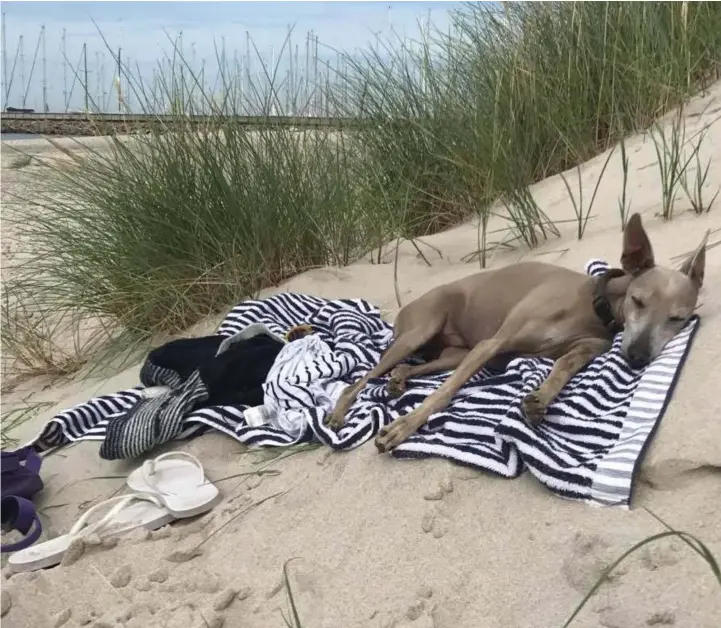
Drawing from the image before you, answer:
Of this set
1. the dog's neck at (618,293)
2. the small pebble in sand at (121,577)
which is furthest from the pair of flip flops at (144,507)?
the dog's neck at (618,293)

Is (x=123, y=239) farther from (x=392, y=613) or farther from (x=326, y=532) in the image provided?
(x=392, y=613)

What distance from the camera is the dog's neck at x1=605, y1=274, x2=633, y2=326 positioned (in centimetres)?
332

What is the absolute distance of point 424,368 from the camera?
3.68 metres

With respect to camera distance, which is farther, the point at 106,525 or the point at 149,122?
the point at 149,122

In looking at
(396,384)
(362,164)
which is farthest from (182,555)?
(362,164)

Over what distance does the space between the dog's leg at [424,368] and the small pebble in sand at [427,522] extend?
933 mm

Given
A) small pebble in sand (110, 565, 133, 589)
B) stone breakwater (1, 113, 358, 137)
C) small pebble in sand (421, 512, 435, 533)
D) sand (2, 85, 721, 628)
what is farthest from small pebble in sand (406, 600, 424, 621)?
stone breakwater (1, 113, 358, 137)

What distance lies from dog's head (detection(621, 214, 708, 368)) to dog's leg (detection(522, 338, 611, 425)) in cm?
16

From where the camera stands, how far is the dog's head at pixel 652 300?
3045 millimetres

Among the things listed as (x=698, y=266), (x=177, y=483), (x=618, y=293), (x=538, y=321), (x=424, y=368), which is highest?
(x=698, y=266)

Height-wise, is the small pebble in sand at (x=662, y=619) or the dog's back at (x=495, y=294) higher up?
the dog's back at (x=495, y=294)

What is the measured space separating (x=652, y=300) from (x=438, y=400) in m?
0.91

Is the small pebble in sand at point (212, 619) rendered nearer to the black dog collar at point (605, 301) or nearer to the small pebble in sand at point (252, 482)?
the small pebble in sand at point (252, 482)

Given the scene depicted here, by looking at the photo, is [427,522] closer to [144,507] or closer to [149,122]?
[144,507]
